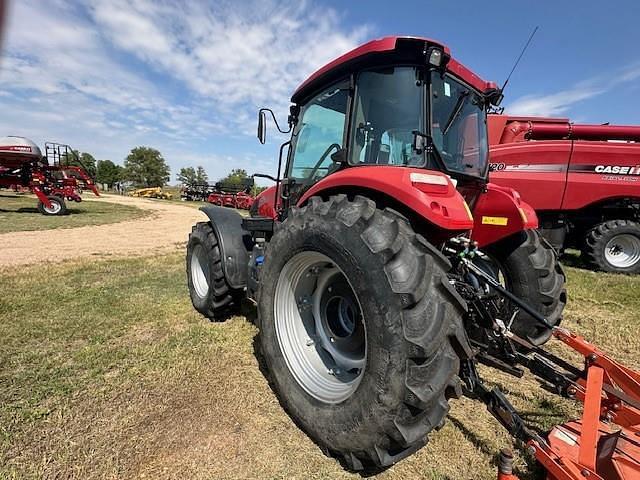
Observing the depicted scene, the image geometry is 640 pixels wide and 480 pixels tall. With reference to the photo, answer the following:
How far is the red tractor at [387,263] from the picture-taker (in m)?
1.62

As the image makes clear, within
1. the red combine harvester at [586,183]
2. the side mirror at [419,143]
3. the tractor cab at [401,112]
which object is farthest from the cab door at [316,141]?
the red combine harvester at [586,183]

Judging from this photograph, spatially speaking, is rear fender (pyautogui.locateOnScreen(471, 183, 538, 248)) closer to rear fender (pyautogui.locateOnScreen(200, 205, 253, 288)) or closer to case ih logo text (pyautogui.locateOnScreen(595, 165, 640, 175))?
rear fender (pyautogui.locateOnScreen(200, 205, 253, 288))

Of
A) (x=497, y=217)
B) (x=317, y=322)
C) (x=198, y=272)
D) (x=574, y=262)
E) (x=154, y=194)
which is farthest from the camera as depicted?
(x=154, y=194)

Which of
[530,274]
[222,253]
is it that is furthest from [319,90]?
[530,274]

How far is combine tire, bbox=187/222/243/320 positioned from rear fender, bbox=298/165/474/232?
1.88 metres

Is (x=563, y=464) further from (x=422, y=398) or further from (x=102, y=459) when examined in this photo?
(x=102, y=459)

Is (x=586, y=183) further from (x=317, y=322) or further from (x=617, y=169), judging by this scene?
(x=317, y=322)

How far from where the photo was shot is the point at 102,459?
72.4 inches

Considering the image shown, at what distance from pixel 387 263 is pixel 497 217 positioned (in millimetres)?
1653

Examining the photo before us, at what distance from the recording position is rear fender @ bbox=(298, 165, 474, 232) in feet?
5.92

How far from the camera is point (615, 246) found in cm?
664

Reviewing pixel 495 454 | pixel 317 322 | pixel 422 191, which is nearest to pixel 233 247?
pixel 317 322

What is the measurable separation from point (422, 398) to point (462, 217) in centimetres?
95

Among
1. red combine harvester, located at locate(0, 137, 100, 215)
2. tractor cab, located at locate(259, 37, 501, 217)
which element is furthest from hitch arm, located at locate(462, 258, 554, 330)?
red combine harvester, located at locate(0, 137, 100, 215)
